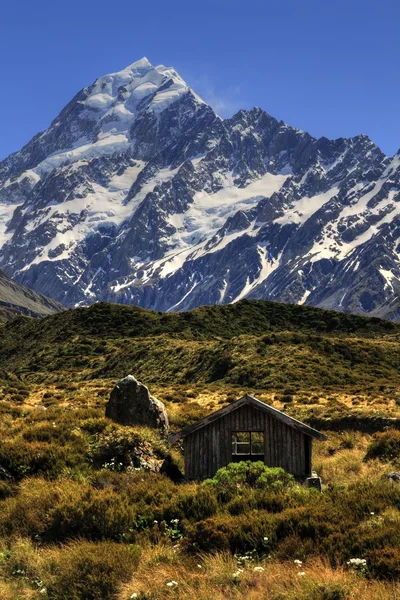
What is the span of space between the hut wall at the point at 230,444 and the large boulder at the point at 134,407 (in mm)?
3860

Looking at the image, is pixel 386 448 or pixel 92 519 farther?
pixel 386 448

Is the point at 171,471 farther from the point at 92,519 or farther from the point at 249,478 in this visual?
the point at 92,519

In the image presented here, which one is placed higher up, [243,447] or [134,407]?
[134,407]

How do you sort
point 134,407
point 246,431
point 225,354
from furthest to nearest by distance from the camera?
point 225,354, point 134,407, point 246,431

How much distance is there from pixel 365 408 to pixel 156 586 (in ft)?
113

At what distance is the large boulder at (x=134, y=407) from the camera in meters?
26.8

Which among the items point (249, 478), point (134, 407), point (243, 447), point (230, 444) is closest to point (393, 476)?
point (249, 478)

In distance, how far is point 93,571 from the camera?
40.7 feet

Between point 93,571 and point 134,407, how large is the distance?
14.6 metres

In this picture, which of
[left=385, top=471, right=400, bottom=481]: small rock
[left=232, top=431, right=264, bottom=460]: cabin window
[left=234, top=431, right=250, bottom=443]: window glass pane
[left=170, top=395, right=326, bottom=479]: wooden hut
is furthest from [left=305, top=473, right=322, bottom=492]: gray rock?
[left=234, top=431, right=250, bottom=443]: window glass pane

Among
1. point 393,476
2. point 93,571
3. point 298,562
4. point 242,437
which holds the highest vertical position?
point 242,437

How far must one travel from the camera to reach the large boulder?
2681 cm

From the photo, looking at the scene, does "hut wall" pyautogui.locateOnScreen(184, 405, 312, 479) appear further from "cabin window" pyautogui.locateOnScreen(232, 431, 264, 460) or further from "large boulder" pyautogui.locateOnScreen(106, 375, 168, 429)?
"large boulder" pyautogui.locateOnScreen(106, 375, 168, 429)

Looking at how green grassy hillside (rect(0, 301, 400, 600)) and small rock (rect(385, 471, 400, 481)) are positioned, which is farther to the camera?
small rock (rect(385, 471, 400, 481))
